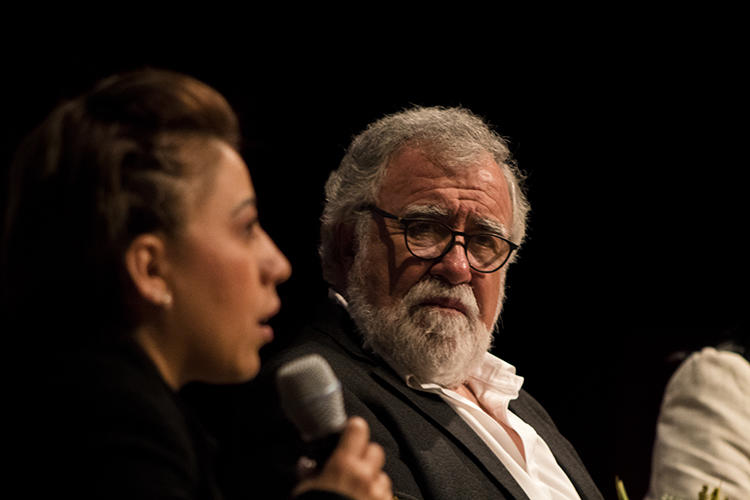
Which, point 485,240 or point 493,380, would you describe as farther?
point 493,380

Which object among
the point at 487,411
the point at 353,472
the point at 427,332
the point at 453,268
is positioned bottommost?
the point at 487,411

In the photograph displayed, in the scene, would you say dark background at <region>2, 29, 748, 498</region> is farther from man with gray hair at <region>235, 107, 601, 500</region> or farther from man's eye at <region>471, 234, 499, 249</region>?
man's eye at <region>471, 234, 499, 249</region>

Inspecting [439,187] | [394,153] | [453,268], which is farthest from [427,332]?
[394,153]

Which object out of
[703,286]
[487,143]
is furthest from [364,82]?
[703,286]

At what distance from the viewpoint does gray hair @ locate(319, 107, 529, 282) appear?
254 centimetres

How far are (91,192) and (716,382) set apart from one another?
7.50 feet

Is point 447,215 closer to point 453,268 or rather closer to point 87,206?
point 453,268

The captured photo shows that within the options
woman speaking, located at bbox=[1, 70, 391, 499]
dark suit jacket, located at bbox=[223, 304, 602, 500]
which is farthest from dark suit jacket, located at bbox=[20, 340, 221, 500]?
dark suit jacket, located at bbox=[223, 304, 602, 500]

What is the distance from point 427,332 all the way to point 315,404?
3.94 feet

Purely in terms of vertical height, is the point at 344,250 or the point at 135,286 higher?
the point at 135,286

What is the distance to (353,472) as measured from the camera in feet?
3.62

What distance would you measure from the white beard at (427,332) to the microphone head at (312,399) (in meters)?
1.14

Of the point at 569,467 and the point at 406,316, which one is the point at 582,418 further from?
the point at 406,316

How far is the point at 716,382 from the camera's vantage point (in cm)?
275
